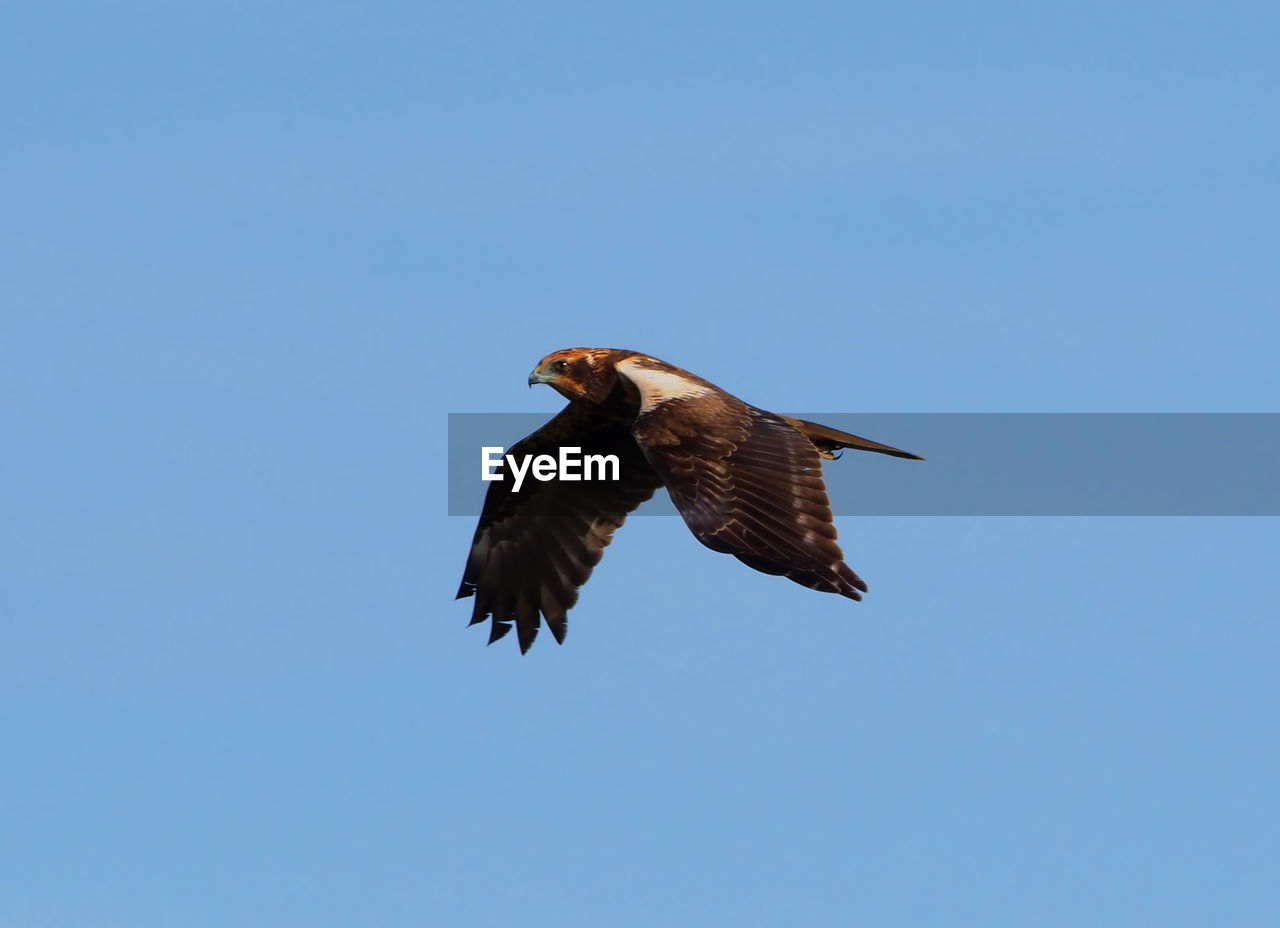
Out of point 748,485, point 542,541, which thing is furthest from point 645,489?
point 748,485

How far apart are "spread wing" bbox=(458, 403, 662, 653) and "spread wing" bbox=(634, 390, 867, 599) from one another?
9.88 feet

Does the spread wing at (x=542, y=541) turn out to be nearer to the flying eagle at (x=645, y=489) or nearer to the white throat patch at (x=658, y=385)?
the flying eagle at (x=645, y=489)

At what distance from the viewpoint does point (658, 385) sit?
Result: 17.4 m

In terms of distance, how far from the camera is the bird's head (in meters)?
18.7

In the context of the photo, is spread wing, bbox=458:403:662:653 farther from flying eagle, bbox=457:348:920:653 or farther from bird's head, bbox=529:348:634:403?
bird's head, bbox=529:348:634:403

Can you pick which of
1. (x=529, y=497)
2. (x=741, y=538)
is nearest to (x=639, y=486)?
(x=529, y=497)

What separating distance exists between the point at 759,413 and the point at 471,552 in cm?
422

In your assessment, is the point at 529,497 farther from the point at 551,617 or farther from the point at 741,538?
the point at 741,538

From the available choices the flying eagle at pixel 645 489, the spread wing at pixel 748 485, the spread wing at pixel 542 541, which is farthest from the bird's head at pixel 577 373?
the spread wing at pixel 748 485

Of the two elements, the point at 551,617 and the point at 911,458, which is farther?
the point at 551,617

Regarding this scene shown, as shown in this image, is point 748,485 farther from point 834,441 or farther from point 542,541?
point 542,541

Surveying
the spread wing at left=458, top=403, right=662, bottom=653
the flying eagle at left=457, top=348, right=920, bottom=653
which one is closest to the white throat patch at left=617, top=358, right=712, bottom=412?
the flying eagle at left=457, top=348, right=920, bottom=653

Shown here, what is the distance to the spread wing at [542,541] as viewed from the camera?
20062mm

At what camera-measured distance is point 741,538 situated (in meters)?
15.5
